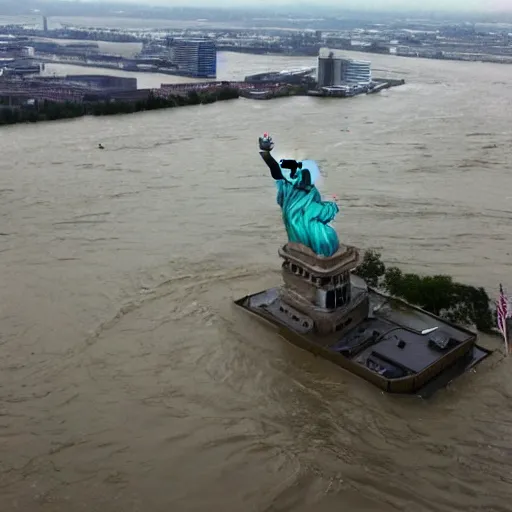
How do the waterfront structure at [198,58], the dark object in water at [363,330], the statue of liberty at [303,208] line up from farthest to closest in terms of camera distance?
the waterfront structure at [198,58]
the statue of liberty at [303,208]
the dark object in water at [363,330]

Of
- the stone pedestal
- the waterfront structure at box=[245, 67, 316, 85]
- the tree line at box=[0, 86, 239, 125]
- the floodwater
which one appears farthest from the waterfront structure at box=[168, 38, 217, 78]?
the stone pedestal

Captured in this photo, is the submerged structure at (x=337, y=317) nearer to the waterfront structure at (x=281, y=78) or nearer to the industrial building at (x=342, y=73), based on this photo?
the waterfront structure at (x=281, y=78)

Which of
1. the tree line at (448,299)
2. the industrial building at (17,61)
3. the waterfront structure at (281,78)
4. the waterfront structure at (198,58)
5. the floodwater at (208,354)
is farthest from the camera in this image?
the waterfront structure at (198,58)

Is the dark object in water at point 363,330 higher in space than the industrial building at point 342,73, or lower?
lower

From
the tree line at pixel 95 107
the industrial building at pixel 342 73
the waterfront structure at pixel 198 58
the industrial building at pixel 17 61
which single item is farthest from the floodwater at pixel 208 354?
the waterfront structure at pixel 198 58

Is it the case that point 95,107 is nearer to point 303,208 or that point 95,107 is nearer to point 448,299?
point 303,208

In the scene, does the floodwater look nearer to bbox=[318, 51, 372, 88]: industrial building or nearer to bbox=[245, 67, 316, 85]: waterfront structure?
bbox=[318, 51, 372, 88]: industrial building

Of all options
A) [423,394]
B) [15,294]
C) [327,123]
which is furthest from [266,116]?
[423,394]
